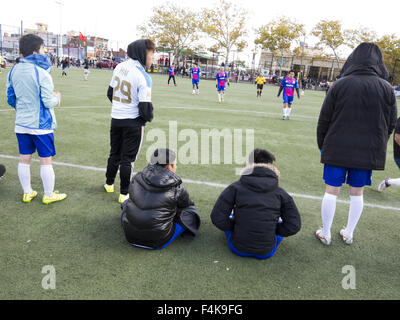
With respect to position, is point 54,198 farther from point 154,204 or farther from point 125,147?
point 154,204

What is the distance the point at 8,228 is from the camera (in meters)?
3.48

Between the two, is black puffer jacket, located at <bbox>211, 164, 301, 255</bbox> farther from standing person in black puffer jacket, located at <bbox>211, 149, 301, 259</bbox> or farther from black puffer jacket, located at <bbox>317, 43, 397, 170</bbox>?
black puffer jacket, located at <bbox>317, 43, 397, 170</bbox>

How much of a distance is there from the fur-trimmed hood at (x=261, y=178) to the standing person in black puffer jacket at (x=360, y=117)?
73 centimetres

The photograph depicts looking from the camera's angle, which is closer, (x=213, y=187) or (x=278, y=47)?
(x=213, y=187)

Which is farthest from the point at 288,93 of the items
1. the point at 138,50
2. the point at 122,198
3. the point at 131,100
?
the point at 122,198

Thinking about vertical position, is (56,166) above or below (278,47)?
below

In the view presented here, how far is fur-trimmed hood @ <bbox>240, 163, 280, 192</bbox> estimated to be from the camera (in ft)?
9.47

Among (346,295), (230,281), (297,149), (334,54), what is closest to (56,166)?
(230,281)

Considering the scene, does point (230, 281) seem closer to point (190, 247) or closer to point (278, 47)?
point (190, 247)

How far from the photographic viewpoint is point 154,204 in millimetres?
3014

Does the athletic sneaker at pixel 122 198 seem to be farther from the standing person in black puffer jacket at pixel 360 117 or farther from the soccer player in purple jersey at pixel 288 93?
the soccer player in purple jersey at pixel 288 93

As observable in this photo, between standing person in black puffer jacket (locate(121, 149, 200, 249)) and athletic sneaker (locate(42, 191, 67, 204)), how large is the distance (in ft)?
4.81

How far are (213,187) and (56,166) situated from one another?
2.95 meters

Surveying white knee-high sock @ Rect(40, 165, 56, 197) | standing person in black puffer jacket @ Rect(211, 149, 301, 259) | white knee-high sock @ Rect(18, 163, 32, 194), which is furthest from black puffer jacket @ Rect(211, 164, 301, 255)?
white knee-high sock @ Rect(18, 163, 32, 194)
